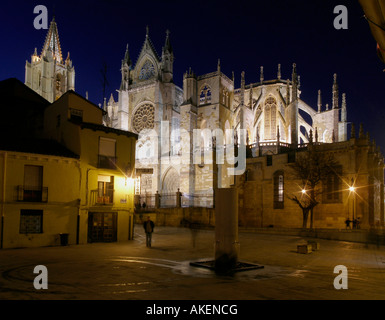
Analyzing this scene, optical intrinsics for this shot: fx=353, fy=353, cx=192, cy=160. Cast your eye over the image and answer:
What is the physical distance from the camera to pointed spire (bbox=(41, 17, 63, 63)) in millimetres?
67056

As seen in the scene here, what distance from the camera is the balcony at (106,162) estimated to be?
20156 millimetres

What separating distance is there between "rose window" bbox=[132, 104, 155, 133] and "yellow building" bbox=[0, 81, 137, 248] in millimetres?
25403

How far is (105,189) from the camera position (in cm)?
2039

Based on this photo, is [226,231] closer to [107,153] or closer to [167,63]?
[107,153]

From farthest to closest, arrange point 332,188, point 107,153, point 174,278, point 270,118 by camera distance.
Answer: point 270,118 → point 332,188 → point 107,153 → point 174,278

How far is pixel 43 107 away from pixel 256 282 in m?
20.8

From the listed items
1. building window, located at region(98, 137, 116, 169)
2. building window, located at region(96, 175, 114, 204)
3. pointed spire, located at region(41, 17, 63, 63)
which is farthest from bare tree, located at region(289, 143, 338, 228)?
pointed spire, located at region(41, 17, 63, 63)

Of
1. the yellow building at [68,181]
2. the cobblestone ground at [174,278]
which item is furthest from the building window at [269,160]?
the cobblestone ground at [174,278]

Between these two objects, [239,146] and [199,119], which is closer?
[239,146]

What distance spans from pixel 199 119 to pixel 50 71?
32165 millimetres

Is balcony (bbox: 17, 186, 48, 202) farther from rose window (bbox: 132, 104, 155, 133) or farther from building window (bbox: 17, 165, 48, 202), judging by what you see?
rose window (bbox: 132, 104, 155, 133)

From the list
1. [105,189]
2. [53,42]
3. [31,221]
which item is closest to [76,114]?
[105,189]
